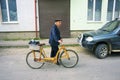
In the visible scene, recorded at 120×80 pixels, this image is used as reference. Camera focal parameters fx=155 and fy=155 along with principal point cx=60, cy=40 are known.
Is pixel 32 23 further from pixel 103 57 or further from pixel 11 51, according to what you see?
pixel 103 57

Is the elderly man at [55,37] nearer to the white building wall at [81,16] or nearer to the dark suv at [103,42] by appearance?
the dark suv at [103,42]

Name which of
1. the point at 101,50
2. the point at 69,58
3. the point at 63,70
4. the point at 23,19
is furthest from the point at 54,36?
the point at 23,19

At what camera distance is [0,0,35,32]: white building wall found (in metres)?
10.3

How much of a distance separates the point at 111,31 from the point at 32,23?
5.58 meters

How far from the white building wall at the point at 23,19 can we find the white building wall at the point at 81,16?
8.99 feet

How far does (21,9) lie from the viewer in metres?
10.4

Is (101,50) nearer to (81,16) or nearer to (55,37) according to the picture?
(55,37)

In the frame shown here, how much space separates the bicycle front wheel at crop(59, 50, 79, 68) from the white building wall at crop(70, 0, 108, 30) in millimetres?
5304

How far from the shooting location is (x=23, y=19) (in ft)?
34.6

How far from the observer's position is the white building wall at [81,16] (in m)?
10.6

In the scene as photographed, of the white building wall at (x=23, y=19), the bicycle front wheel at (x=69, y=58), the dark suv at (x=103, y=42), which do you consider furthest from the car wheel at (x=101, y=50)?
the white building wall at (x=23, y=19)

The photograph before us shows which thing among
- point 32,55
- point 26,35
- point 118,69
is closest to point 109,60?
point 118,69

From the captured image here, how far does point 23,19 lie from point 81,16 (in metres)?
3.98

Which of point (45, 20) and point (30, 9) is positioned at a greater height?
point (30, 9)
